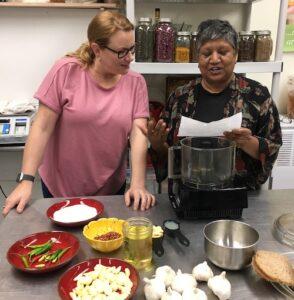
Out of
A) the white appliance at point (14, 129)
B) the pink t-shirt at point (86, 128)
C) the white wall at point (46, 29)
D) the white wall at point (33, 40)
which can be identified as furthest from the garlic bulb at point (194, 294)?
the white wall at point (33, 40)

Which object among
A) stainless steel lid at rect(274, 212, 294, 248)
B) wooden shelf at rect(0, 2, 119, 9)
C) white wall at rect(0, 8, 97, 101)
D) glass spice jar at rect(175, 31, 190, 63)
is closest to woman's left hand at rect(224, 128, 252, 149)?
stainless steel lid at rect(274, 212, 294, 248)

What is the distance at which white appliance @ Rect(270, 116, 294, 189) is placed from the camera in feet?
8.00

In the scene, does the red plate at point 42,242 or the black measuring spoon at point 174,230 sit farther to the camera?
the black measuring spoon at point 174,230

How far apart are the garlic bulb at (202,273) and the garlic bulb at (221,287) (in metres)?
0.03

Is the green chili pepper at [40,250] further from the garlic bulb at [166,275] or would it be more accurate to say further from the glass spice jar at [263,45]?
the glass spice jar at [263,45]

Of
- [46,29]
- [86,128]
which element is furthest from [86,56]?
[46,29]

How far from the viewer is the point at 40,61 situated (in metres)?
2.63

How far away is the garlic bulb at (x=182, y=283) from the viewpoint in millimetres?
879

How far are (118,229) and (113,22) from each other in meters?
0.79

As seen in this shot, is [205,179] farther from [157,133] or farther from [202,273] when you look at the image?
[202,273]

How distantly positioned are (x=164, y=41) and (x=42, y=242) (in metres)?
1.40

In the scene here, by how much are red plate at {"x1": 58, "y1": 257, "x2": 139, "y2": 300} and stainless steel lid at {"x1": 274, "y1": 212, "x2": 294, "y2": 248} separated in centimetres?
51

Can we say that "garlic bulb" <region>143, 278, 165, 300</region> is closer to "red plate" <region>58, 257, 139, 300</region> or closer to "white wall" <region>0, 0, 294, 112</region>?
"red plate" <region>58, 257, 139, 300</region>

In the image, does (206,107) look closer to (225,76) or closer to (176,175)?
(225,76)
